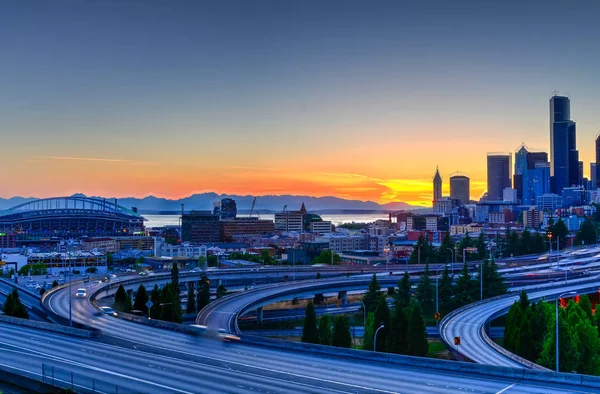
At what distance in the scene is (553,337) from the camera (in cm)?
3469

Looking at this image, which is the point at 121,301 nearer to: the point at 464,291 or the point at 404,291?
the point at 404,291

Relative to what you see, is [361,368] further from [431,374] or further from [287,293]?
[287,293]

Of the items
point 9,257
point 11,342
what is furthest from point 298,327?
point 9,257

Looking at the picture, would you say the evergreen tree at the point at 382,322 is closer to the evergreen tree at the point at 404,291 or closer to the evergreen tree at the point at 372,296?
the evergreen tree at the point at 372,296

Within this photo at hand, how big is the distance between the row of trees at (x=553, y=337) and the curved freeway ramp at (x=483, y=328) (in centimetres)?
162

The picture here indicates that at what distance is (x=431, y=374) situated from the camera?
24.1 meters

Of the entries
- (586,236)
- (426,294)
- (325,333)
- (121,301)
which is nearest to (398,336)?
(325,333)

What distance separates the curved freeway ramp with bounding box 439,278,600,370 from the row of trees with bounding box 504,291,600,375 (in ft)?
5.30

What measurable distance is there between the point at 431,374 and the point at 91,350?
14.4 meters

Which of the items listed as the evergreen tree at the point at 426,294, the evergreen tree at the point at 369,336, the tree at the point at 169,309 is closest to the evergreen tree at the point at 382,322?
the evergreen tree at the point at 369,336

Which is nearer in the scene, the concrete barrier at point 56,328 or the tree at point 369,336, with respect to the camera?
the concrete barrier at point 56,328

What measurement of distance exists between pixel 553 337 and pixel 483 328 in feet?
34.9

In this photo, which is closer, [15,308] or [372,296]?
[15,308]

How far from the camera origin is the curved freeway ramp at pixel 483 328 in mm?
34987
